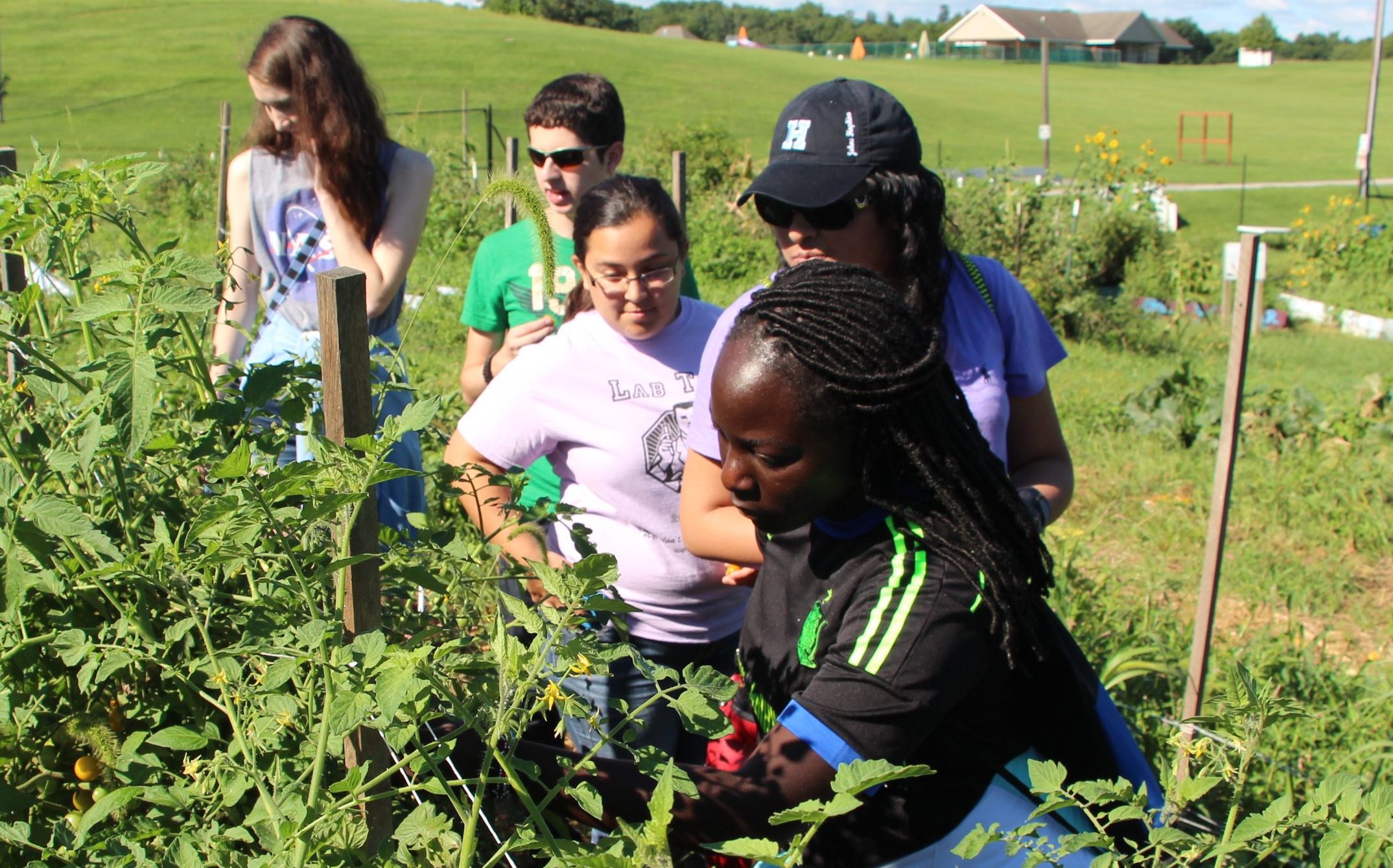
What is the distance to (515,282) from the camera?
294cm

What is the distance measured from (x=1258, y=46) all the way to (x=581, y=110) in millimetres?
108748

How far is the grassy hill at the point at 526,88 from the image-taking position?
2848 cm

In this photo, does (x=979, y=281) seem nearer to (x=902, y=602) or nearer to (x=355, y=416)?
(x=902, y=602)

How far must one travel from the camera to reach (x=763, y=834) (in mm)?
1370

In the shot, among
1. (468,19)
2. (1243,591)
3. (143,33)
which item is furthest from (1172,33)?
(1243,591)

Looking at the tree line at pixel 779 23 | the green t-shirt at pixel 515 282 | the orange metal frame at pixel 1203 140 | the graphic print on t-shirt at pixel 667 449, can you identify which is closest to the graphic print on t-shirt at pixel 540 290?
the green t-shirt at pixel 515 282

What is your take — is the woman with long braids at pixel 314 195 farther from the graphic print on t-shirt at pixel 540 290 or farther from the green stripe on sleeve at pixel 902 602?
the green stripe on sleeve at pixel 902 602

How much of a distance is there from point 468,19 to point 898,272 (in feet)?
170

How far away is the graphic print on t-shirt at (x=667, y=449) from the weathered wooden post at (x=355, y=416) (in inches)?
40.9

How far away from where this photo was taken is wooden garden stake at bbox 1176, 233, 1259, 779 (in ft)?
8.73

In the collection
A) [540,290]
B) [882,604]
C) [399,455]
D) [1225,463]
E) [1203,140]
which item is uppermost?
[1203,140]

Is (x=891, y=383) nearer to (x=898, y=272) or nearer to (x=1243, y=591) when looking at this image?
(x=898, y=272)

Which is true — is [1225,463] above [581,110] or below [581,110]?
below

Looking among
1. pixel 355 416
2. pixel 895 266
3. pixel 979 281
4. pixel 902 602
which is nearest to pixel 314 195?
pixel 895 266
